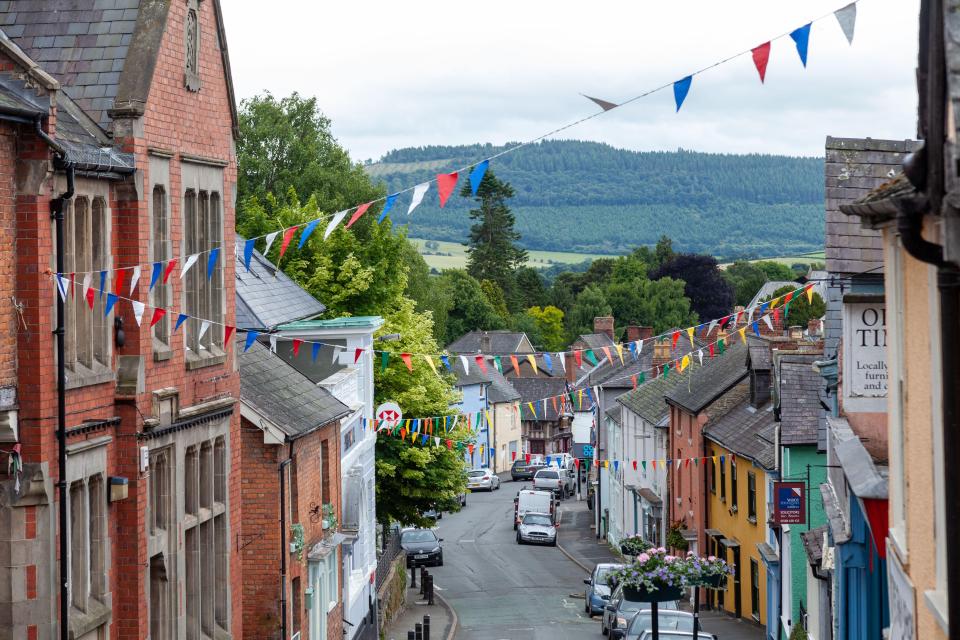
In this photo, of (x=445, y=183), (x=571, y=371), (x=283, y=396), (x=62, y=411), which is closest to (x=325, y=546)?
(x=283, y=396)

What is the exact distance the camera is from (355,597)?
3356 centimetres

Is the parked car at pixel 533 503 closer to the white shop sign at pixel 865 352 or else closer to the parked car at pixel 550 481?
the parked car at pixel 550 481

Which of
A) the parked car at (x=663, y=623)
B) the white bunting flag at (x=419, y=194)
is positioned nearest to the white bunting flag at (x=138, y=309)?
the white bunting flag at (x=419, y=194)

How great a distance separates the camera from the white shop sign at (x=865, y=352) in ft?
45.0

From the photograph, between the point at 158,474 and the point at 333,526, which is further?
the point at 333,526

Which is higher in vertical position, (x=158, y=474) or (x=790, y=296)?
(x=790, y=296)

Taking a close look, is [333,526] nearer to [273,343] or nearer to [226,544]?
[273,343]

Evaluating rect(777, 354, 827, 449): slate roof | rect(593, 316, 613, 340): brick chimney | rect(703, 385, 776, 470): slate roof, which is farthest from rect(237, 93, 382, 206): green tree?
rect(593, 316, 613, 340): brick chimney

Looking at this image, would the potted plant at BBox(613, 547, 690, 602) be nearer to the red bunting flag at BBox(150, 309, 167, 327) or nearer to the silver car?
the red bunting flag at BBox(150, 309, 167, 327)

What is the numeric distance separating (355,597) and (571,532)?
123 ft

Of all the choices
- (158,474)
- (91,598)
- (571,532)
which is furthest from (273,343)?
(571,532)

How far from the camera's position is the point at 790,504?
27203 millimetres

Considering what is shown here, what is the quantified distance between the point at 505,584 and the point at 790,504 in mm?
25328

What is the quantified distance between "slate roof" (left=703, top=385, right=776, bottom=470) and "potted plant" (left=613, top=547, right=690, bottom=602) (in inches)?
372
